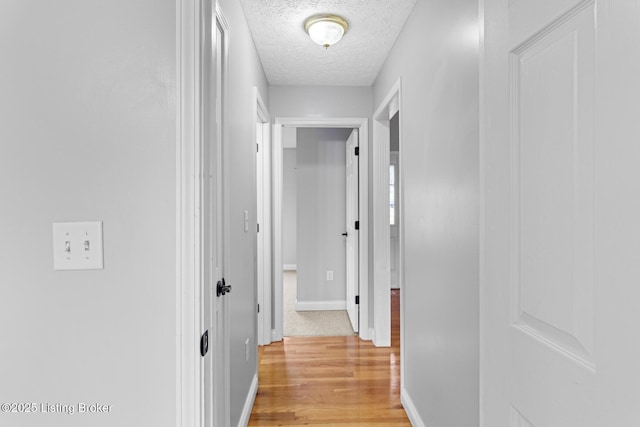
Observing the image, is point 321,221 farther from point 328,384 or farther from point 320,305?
point 328,384

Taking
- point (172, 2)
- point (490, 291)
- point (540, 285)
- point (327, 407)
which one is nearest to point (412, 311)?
point (327, 407)

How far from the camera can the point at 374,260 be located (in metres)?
3.36

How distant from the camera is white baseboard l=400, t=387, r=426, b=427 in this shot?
205 cm

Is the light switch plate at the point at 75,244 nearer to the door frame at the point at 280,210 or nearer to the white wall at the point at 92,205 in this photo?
the white wall at the point at 92,205

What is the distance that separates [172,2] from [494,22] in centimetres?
74

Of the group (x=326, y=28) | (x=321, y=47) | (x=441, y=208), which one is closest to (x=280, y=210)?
(x=321, y=47)

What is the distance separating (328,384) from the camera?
8.55ft

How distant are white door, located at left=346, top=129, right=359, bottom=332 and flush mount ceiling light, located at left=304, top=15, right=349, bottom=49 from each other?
1.36 m

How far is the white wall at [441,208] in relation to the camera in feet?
4.70

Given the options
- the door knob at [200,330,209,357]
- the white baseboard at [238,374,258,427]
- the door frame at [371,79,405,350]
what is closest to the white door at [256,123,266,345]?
the white baseboard at [238,374,258,427]

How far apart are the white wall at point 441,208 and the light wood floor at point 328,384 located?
0.97 ft

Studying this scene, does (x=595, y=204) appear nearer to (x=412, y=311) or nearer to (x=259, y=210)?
(x=412, y=311)

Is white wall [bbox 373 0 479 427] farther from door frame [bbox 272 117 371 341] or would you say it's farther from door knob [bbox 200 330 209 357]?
door frame [bbox 272 117 371 341]

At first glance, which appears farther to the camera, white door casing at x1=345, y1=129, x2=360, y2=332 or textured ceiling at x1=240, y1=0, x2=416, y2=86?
white door casing at x1=345, y1=129, x2=360, y2=332
